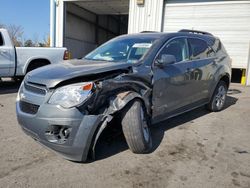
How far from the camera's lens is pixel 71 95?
9.30 feet

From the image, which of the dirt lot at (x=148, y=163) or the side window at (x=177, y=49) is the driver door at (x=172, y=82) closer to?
the side window at (x=177, y=49)

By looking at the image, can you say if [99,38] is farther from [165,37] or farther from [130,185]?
[130,185]

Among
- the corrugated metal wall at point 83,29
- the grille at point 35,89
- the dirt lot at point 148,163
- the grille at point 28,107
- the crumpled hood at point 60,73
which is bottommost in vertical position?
the dirt lot at point 148,163

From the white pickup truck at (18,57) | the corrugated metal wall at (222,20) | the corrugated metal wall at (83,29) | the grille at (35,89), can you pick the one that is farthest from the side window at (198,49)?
the corrugated metal wall at (83,29)

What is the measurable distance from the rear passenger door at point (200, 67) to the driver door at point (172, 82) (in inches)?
6.6

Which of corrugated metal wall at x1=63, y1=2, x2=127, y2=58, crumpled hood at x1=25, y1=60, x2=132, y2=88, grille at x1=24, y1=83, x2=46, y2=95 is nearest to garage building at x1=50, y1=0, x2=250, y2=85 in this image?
corrugated metal wall at x1=63, y1=2, x2=127, y2=58

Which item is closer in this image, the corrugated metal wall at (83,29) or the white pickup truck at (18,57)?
the white pickup truck at (18,57)

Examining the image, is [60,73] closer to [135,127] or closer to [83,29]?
[135,127]

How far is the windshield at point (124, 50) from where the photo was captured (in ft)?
12.9

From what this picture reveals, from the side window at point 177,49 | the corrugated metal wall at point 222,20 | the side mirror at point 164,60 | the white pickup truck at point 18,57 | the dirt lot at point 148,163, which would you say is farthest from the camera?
the corrugated metal wall at point 222,20

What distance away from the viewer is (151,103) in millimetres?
3738

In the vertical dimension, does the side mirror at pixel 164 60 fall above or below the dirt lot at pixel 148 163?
above

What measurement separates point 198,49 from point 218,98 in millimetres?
1572

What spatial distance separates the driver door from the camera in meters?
3.82
